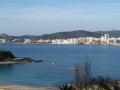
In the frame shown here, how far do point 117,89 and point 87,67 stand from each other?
188 cm

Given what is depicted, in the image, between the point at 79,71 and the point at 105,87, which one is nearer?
the point at 105,87

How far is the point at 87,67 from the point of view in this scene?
72.0ft

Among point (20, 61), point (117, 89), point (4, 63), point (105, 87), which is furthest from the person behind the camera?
point (20, 61)

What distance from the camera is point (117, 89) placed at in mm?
21500

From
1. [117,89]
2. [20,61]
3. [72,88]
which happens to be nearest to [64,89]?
[72,88]

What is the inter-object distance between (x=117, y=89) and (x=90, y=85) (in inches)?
65.6

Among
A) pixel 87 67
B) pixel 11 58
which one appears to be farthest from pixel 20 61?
pixel 87 67

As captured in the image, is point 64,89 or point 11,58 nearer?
point 64,89

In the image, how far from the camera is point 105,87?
65.9ft

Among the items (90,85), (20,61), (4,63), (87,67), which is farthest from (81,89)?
(20,61)

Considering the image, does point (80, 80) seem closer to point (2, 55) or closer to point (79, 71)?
point (79, 71)

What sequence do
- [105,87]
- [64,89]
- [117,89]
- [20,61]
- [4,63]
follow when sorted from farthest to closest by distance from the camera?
A: [20,61]
[4,63]
[117,89]
[105,87]
[64,89]

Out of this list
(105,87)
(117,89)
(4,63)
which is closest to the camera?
(105,87)

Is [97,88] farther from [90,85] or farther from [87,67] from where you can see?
[87,67]
